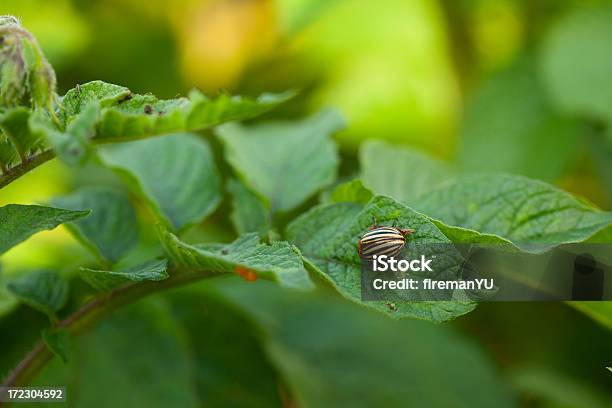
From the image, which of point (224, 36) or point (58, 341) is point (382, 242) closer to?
point (58, 341)

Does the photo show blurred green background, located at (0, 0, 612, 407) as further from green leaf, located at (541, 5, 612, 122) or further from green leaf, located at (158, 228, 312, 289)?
green leaf, located at (158, 228, 312, 289)

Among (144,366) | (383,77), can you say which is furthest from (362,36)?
(144,366)

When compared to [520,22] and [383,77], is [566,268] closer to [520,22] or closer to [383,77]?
[520,22]

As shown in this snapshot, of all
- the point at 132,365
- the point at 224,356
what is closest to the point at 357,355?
the point at 224,356

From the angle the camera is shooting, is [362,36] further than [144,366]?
Yes

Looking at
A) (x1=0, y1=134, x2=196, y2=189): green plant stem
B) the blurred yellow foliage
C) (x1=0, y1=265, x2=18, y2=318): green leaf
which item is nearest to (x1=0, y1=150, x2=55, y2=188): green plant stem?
(x1=0, y1=134, x2=196, y2=189): green plant stem
